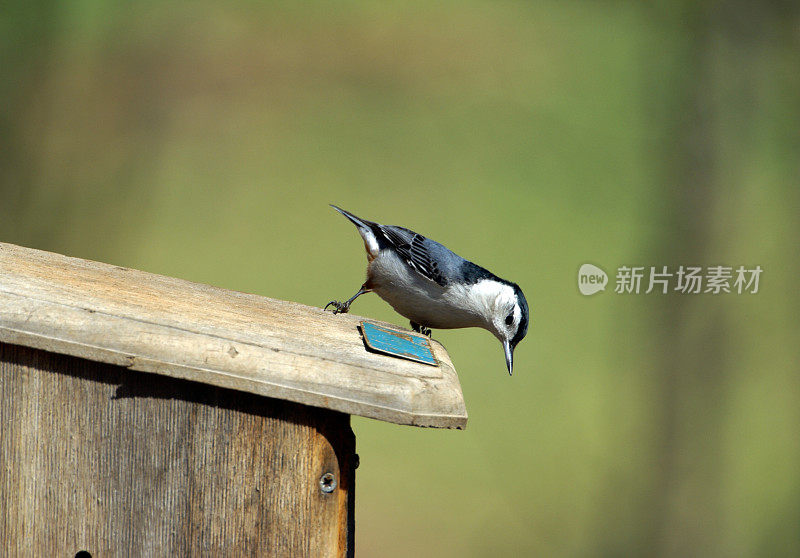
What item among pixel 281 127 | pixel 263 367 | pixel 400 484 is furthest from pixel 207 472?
pixel 281 127

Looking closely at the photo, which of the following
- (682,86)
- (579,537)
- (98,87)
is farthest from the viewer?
(98,87)

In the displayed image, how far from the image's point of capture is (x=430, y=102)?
4402 mm

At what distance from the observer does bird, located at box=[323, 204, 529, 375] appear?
2.72m

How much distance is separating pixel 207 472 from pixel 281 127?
10.3ft

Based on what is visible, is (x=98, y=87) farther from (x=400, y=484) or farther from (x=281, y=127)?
(x=400, y=484)

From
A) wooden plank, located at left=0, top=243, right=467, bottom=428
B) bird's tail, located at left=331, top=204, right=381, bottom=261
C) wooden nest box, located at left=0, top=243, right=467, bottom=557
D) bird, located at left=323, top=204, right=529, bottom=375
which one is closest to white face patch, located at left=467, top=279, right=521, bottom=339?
bird, located at left=323, top=204, right=529, bottom=375

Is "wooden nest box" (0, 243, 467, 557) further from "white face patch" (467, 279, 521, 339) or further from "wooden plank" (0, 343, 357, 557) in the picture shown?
"white face patch" (467, 279, 521, 339)

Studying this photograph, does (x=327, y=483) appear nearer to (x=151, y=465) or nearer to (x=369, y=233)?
(x=151, y=465)

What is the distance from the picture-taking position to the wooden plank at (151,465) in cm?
144

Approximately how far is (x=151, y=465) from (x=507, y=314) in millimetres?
1566

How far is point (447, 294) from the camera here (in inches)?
107

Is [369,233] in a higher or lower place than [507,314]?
higher

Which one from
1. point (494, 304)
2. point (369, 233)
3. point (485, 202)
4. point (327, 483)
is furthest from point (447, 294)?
point (485, 202)

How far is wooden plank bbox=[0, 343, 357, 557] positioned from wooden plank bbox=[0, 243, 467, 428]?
0.07 m
